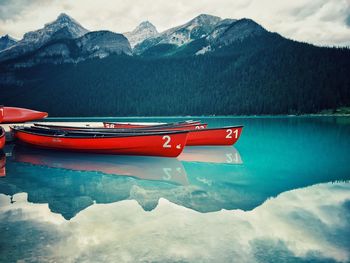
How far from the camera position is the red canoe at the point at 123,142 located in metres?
15.9

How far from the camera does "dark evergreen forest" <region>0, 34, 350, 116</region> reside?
363ft

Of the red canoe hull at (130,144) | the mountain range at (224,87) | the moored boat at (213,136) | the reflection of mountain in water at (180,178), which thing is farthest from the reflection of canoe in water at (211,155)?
the mountain range at (224,87)

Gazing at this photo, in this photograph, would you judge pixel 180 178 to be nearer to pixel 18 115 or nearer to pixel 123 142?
pixel 123 142

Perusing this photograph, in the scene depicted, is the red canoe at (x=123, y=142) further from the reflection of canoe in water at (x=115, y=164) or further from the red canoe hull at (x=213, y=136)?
the red canoe hull at (x=213, y=136)

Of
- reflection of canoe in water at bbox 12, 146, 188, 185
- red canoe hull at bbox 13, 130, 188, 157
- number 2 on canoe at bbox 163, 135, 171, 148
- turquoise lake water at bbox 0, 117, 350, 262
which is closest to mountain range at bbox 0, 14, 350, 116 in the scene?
red canoe hull at bbox 13, 130, 188, 157

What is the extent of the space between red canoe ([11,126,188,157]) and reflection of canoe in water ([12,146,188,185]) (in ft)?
→ 1.80

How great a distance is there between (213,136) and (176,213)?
14621mm

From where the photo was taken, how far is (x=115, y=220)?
7.21m

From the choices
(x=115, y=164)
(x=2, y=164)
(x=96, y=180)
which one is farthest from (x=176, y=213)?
(x=2, y=164)

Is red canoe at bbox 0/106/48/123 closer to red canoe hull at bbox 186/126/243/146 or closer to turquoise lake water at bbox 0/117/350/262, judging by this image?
red canoe hull at bbox 186/126/243/146

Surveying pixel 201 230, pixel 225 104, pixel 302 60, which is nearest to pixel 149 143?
pixel 201 230

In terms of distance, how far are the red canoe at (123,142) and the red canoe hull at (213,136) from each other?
5.38 m

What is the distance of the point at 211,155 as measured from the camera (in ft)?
61.7

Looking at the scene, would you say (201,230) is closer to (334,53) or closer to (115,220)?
(115,220)
